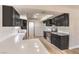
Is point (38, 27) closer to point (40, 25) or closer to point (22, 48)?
point (40, 25)

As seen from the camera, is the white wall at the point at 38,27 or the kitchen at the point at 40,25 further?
the white wall at the point at 38,27

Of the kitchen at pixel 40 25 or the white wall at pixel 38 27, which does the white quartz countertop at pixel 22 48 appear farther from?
the white wall at pixel 38 27

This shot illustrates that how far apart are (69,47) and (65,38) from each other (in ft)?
1.81

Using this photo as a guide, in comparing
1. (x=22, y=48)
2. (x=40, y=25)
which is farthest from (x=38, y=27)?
(x=22, y=48)

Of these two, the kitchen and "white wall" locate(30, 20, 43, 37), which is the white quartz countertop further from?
"white wall" locate(30, 20, 43, 37)

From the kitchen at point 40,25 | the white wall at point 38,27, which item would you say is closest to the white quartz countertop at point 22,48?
the kitchen at point 40,25

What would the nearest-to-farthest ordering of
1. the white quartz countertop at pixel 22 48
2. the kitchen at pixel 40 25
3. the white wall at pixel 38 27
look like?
the white quartz countertop at pixel 22 48 < the kitchen at pixel 40 25 < the white wall at pixel 38 27

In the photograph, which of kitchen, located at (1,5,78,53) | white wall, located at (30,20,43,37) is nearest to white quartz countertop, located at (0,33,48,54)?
kitchen, located at (1,5,78,53)

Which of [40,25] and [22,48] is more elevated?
[40,25]

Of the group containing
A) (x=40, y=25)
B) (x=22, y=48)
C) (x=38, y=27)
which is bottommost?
(x=22, y=48)

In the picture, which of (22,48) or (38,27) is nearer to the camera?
(22,48)

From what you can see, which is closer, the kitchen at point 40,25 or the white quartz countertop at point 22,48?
the white quartz countertop at point 22,48

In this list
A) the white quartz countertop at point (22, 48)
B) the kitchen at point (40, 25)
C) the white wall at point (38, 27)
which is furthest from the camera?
the white wall at point (38, 27)
